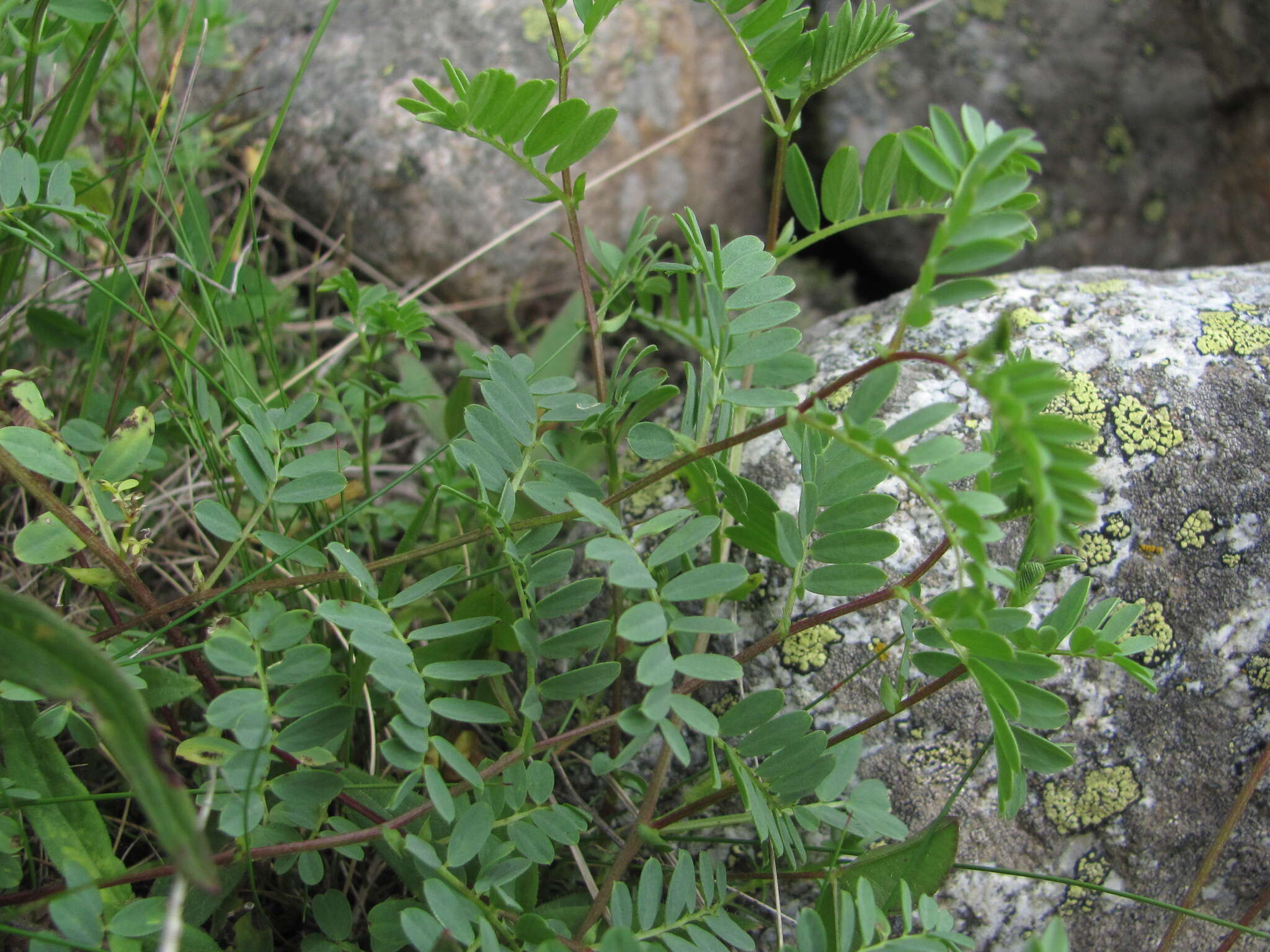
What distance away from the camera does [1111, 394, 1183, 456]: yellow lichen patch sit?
1.59 metres

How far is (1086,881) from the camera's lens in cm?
150

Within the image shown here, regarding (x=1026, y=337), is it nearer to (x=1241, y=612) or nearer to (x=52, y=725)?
(x=1241, y=612)

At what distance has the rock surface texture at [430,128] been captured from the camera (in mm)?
2535

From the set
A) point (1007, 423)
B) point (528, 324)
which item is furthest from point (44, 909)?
point (528, 324)

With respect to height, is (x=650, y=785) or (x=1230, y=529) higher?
(x=650, y=785)

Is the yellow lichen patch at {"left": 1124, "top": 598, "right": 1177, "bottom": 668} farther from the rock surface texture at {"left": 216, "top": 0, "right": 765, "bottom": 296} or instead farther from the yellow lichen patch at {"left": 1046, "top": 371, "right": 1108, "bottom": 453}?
the rock surface texture at {"left": 216, "top": 0, "right": 765, "bottom": 296}

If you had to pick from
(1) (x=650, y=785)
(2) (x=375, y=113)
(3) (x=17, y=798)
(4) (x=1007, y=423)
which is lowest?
(1) (x=650, y=785)

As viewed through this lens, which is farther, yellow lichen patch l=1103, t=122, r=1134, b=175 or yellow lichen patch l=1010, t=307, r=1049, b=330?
yellow lichen patch l=1103, t=122, r=1134, b=175

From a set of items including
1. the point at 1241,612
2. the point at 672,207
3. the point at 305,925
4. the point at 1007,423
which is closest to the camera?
the point at 1007,423

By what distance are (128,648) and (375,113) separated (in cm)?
179

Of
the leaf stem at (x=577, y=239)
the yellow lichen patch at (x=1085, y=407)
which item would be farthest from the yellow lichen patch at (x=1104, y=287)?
the leaf stem at (x=577, y=239)

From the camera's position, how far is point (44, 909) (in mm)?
1271

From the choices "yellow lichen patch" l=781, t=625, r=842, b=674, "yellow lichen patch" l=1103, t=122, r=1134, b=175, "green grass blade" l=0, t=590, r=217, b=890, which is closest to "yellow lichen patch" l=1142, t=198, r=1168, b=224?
"yellow lichen patch" l=1103, t=122, r=1134, b=175

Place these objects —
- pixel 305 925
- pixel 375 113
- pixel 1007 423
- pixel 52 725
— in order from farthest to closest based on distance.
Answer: pixel 375 113 < pixel 305 925 < pixel 52 725 < pixel 1007 423
